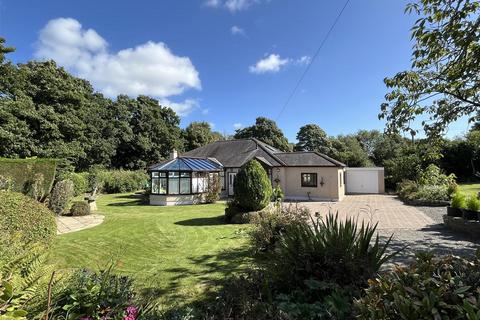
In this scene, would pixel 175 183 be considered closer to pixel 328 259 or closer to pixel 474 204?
pixel 474 204

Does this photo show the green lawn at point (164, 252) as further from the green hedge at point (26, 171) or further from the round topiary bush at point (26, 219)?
the green hedge at point (26, 171)

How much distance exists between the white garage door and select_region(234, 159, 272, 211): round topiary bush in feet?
59.4

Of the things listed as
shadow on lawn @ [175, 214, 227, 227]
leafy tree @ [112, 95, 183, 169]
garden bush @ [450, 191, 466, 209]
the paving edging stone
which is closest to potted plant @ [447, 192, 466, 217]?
garden bush @ [450, 191, 466, 209]

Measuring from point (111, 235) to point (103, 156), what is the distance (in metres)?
24.5

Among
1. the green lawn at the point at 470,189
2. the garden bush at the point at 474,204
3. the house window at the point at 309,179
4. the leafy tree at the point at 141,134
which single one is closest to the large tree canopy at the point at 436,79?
the garden bush at the point at 474,204

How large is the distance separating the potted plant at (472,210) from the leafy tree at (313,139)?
1227 inches

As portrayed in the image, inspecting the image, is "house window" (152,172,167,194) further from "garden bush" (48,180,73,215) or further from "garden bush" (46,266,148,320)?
"garden bush" (46,266,148,320)

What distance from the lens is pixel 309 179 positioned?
22000mm

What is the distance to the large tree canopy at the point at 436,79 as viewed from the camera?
14.6ft

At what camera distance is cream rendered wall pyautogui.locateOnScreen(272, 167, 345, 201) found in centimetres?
2100

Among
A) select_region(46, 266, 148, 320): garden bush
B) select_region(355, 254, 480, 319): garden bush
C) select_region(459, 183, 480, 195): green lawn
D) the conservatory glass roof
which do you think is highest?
the conservatory glass roof

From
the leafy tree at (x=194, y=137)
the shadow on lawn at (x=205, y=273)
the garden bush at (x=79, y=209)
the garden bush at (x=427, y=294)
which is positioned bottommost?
the shadow on lawn at (x=205, y=273)

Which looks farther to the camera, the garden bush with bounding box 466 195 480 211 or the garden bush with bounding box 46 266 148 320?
the garden bush with bounding box 466 195 480 211

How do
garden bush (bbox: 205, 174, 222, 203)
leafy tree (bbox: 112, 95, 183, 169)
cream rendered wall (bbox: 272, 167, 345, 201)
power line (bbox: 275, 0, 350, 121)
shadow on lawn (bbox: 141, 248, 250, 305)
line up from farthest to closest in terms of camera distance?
1. leafy tree (bbox: 112, 95, 183, 169)
2. cream rendered wall (bbox: 272, 167, 345, 201)
3. garden bush (bbox: 205, 174, 222, 203)
4. power line (bbox: 275, 0, 350, 121)
5. shadow on lawn (bbox: 141, 248, 250, 305)
